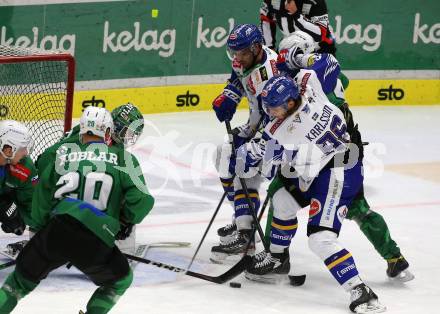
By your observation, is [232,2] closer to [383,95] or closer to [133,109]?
[383,95]

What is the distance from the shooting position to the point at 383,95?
11438mm

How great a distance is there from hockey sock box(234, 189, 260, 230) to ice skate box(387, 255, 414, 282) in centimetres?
84

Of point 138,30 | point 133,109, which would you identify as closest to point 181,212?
point 133,109

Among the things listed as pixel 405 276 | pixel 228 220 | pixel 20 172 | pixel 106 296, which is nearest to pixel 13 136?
pixel 20 172

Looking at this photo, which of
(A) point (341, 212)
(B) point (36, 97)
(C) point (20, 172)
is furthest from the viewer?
(B) point (36, 97)

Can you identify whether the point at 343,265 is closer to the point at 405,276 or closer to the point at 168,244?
the point at 405,276

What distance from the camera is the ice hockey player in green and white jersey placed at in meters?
4.84

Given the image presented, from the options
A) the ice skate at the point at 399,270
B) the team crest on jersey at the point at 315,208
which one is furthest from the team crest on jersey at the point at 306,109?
the ice skate at the point at 399,270

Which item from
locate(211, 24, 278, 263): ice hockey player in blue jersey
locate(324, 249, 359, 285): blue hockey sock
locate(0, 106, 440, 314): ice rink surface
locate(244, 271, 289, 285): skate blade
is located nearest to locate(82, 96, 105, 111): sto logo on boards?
locate(0, 106, 440, 314): ice rink surface

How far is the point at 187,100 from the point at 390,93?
2181mm

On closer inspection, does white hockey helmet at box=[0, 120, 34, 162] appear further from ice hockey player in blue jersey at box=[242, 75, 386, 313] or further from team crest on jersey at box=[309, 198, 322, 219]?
team crest on jersey at box=[309, 198, 322, 219]

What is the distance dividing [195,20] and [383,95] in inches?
86.1

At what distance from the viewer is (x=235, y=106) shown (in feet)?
21.9

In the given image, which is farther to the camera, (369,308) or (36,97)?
(36,97)
